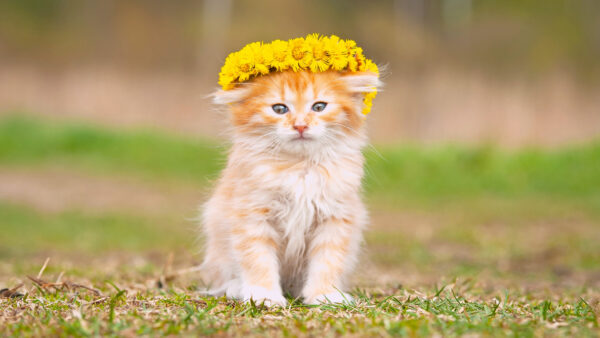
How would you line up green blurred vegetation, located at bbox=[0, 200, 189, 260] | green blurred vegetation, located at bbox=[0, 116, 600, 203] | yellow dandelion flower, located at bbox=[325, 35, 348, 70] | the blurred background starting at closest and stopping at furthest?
yellow dandelion flower, located at bbox=[325, 35, 348, 70], green blurred vegetation, located at bbox=[0, 200, 189, 260], the blurred background, green blurred vegetation, located at bbox=[0, 116, 600, 203]

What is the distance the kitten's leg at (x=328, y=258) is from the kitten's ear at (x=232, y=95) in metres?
0.75

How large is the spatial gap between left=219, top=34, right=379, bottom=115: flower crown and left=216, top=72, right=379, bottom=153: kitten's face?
4cm

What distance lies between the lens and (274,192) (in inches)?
117

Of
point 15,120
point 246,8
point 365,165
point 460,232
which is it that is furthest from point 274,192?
point 15,120

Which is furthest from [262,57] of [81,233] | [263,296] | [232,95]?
[81,233]

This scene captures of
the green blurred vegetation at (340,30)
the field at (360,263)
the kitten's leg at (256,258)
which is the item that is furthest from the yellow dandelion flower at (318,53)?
the green blurred vegetation at (340,30)

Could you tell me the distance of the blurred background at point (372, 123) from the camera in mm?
8109

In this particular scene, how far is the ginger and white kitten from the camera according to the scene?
2957 mm

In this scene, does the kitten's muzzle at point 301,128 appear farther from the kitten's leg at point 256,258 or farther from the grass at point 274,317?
the grass at point 274,317

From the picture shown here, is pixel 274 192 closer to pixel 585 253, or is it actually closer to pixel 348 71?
pixel 348 71

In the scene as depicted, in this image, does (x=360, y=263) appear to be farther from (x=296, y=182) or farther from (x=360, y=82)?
(x=360, y=82)

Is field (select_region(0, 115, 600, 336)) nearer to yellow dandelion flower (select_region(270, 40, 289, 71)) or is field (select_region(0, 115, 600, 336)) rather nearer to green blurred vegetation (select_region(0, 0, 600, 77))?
yellow dandelion flower (select_region(270, 40, 289, 71))

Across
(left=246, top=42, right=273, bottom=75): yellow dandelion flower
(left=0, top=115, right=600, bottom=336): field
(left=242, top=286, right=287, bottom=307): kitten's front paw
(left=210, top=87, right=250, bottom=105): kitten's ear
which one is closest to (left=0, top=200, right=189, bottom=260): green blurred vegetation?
(left=0, top=115, right=600, bottom=336): field

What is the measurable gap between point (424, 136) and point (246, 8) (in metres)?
3.99
